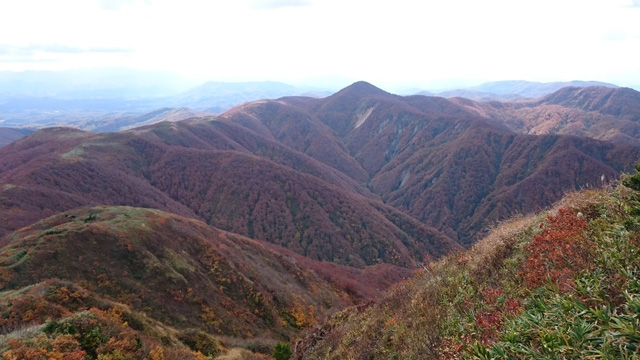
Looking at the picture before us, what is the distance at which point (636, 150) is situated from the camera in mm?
119938

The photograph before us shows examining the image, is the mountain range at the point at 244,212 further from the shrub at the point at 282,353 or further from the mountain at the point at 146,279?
the shrub at the point at 282,353

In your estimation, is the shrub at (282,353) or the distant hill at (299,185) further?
the distant hill at (299,185)

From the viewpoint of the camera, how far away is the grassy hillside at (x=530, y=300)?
4.51 m

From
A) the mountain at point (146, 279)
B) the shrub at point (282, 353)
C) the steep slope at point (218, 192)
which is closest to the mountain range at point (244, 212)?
the mountain at point (146, 279)

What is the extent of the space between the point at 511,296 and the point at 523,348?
3210 mm

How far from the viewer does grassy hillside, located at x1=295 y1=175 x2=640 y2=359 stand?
451cm

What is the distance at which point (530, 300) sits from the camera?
255 inches

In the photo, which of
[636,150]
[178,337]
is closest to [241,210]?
[178,337]

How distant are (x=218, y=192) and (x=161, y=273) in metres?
72.4

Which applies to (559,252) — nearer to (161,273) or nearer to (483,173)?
(161,273)

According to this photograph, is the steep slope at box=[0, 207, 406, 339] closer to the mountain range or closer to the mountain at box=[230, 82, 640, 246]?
the mountain range

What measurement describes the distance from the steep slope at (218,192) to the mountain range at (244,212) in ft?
1.50

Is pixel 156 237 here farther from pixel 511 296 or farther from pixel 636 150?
pixel 636 150

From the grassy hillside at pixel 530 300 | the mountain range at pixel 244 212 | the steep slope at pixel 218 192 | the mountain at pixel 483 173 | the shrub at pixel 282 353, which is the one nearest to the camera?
the grassy hillside at pixel 530 300
